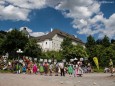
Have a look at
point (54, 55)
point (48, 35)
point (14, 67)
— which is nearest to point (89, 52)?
point (54, 55)

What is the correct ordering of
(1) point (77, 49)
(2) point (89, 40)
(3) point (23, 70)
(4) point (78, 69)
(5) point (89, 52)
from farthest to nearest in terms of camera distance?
(2) point (89, 40) < (5) point (89, 52) < (1) point (77, 49) < (3) point (23, 70) < (4) point (78, 69)

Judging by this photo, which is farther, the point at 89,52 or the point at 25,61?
the point at 89,52

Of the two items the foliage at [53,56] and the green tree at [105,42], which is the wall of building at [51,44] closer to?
the green tree at [105,42]

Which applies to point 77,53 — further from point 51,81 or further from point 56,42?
point 51,81

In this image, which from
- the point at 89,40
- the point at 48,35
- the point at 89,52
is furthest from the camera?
the point at 48,35

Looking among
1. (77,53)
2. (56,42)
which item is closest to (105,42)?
(56,42)

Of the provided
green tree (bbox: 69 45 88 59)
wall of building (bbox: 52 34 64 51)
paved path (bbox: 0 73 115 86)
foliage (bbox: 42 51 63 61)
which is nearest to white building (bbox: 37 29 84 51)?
wall of building (bbox: 52 34 64 51)

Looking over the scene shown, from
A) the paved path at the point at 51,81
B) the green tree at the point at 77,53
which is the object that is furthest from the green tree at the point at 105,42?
the paved path at the point at 51,81

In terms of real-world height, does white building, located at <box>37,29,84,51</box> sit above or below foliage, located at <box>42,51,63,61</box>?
above

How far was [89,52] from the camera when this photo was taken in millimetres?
93125

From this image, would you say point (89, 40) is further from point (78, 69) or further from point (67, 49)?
point (78, 69)

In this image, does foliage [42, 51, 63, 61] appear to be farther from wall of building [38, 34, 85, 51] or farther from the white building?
the white building

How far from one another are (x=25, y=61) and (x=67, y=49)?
165 feet

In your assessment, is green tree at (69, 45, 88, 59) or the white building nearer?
green tree at (69, 45, 88, 59)
